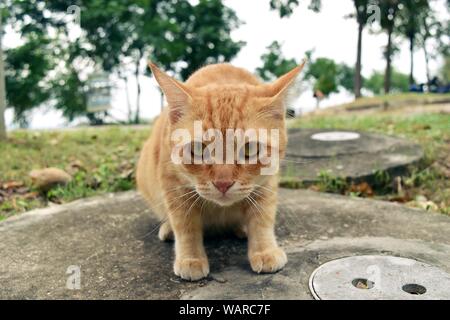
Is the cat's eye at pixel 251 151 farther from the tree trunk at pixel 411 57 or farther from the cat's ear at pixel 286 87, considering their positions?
the tree trunk at pixel 411 57

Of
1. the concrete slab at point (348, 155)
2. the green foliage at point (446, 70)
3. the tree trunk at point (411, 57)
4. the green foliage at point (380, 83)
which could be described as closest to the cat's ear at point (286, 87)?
the concrete slab at point (348, 155)

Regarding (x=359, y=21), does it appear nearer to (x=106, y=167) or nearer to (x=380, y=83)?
(x=106, y=167)

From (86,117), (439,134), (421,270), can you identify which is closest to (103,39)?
(86,117)

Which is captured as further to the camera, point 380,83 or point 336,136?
point 380,83

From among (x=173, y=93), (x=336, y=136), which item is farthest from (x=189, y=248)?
(x=336, y=136)

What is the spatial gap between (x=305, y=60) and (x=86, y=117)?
16104 millimetres

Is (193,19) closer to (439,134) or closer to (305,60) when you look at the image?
(439,134)

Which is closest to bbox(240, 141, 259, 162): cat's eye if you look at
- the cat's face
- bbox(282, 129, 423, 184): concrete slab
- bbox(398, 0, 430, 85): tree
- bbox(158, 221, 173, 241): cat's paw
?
the cat's face

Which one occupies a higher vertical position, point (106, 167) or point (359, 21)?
point (359, 21)

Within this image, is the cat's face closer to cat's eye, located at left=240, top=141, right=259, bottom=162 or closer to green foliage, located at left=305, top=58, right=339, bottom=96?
cat's eye, located at left=240, top=141, right=259, bottom=162

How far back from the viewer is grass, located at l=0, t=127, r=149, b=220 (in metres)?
4.08

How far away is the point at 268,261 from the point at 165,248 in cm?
69

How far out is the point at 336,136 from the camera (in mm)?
4969

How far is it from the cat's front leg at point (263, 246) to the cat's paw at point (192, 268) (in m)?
0.23
